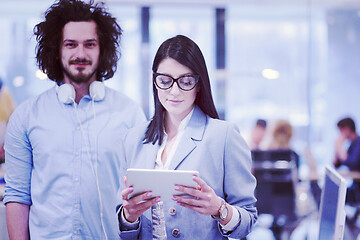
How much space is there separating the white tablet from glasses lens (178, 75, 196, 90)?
364 millimetres

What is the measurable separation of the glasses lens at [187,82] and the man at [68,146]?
21.2 inches

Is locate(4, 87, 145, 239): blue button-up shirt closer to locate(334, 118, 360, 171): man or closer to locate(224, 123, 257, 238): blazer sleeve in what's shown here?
locate(224, 123, 257, 238): blazer sleeve

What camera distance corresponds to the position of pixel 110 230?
2.04 metres

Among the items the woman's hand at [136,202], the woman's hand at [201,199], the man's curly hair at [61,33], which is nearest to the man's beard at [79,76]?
the man's curly hair at [61,33]

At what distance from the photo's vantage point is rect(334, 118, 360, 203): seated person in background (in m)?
5.37

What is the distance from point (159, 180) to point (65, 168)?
0.72 m

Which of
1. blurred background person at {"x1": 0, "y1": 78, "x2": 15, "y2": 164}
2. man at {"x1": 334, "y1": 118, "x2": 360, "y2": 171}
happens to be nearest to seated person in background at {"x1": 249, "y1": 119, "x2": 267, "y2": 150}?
man at {"x1": 334, "y1": 118, "x2": 360, "y2": 171}

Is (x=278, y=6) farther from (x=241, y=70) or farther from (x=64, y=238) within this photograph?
(x=64, y=238)

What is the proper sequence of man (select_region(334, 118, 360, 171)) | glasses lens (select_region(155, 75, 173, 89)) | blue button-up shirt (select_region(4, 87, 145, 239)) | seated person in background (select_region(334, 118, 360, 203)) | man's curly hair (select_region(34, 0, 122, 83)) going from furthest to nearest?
man (select_region(334, 118, 360, 171)) → seated person in background (select_region(334, 118, 360, 203)) → man's curly hair (select_region(34, 0, 122, 83)) → blue button-up shirt (select_region(4, 87, 145, 239)) → glasses lens (select_region(155, 75, 173, 89))

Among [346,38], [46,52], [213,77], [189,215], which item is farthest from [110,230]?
[346,38]

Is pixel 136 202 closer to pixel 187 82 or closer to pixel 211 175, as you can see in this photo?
pixel 211 175

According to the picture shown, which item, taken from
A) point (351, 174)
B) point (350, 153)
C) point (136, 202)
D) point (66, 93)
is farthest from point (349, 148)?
point (136, 202)

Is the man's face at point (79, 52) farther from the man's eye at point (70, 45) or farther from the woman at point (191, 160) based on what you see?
the woman at point (191, 160)

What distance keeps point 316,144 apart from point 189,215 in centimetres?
583
